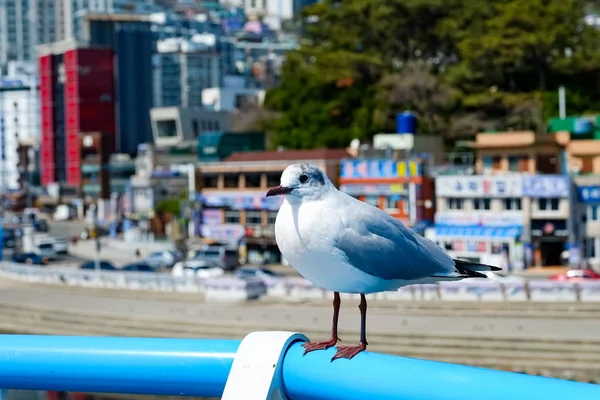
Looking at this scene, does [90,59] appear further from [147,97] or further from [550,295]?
[550,295]

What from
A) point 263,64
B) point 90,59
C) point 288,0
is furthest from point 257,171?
point 288,0

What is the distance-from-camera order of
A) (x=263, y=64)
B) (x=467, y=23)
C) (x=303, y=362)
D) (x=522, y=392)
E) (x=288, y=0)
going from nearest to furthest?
1. (x=522, y=392)
2. (x=303, y=362)
3. (x=467, y=23)
4. (x=263, y=64)
5. (x=288, y=0)

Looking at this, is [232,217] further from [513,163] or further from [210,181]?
[513,163]

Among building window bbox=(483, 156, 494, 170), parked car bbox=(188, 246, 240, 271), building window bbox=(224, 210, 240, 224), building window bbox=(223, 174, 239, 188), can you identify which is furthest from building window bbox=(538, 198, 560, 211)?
building window bbox=(223, 174, 239, 188)

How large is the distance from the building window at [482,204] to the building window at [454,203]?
18.4 inches

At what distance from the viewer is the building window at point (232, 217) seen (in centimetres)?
3644

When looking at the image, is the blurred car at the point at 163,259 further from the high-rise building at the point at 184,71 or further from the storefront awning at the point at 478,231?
the high-rise building at the point at 184,71

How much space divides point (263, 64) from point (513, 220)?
203 ft

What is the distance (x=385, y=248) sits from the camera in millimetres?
2965

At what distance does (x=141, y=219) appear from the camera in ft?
153

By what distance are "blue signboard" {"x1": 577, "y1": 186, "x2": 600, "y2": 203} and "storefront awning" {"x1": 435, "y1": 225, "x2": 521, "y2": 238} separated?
6.86ft

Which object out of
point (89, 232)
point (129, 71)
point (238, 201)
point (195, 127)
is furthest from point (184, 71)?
point (238, 201)

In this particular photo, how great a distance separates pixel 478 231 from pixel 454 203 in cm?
156

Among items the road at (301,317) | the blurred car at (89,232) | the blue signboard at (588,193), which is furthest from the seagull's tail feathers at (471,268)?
the blurred car at (89,232)
